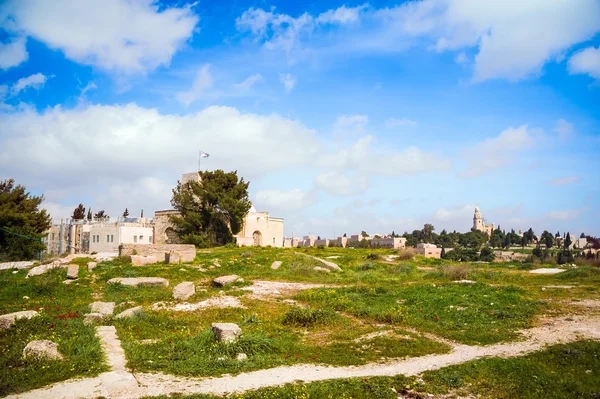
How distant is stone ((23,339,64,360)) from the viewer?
27.6 ft

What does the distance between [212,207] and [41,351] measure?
141 ft

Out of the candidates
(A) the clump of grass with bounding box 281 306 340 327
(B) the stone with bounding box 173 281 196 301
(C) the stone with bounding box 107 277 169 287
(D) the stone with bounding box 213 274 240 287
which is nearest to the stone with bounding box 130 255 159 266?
(C) the stone with bounding box 107 277 169 287

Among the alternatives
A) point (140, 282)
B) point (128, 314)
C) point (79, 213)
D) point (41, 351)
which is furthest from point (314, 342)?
point (79, 213)

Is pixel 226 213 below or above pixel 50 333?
above

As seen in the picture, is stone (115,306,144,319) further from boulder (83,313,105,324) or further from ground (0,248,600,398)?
boulder (83,313,105,324)

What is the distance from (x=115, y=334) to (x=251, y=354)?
385 centimetres

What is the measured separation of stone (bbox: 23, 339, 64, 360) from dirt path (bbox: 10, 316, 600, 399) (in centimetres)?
103

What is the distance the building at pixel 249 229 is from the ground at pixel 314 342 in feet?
112

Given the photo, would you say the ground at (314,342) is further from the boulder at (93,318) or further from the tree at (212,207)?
the tree at (212,207)

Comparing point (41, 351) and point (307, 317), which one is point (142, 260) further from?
point (41, 351)

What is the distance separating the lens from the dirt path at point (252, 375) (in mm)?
7281

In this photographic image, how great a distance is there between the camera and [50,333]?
1039 cm

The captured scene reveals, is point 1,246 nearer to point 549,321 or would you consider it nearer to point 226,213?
point 226,213

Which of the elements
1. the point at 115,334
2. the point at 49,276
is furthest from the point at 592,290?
the point at 49,276
